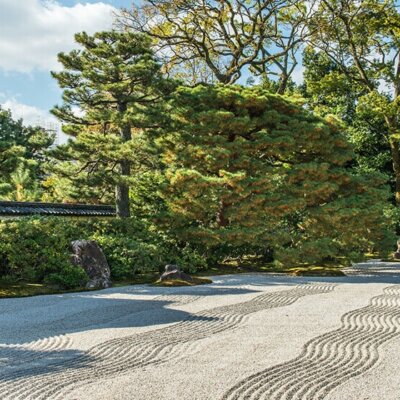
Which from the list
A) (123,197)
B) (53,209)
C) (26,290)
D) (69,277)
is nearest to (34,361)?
(26,290)

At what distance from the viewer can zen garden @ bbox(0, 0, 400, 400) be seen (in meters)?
5.39

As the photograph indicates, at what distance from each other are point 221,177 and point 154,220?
2.65 m

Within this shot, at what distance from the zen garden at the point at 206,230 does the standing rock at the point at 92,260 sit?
53mm

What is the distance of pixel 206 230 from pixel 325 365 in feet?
33.8

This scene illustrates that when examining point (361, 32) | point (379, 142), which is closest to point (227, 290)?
point (379, 142)

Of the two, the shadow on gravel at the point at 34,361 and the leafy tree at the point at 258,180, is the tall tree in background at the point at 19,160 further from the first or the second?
the shadow on gravel at the point at 34,361

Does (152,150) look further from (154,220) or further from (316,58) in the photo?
(316,58)

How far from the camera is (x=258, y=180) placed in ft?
51.4

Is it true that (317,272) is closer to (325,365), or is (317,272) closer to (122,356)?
(325,365)

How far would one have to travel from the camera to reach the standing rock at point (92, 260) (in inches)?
500

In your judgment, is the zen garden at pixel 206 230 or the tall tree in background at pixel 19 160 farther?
the tall tree in background at pixel 19 160

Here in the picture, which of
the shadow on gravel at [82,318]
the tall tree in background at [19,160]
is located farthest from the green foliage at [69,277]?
the tall tree in background at [19,160]

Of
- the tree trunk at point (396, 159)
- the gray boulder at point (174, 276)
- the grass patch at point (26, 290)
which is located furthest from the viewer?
the tree trunk at point (396, 159)

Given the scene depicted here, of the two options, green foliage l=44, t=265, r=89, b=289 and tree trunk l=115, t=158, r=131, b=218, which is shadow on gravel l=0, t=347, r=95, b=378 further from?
tree trunk l=115, t=158, r=131, b=218
